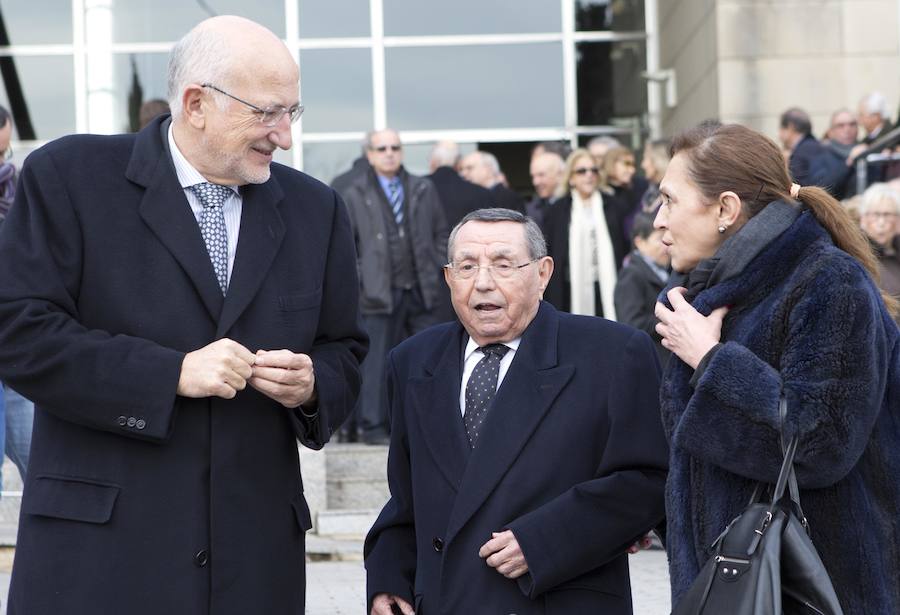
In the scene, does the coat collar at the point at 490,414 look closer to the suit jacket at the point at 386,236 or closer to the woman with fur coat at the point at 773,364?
the woman with fur coat at the point at 773,364

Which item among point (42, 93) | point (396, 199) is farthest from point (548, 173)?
point (42, 93)

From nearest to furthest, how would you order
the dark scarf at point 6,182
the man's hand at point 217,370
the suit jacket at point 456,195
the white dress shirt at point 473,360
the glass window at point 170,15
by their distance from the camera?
the man's hand at point 217,370
the white dress shirt at point 473,360
the dark scarf at point 6,182
the suit jacket at point 456,195
the glass window at point 170,15

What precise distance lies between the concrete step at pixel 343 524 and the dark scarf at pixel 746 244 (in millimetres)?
5212

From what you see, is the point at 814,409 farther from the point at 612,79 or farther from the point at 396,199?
the point at 612,79

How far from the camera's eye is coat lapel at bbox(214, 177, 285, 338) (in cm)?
369

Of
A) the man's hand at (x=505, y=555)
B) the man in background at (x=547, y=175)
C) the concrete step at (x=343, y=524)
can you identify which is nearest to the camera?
the man's hand at (x=505, y=555)

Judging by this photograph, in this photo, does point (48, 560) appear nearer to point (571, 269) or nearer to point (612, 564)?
point (612, 564)

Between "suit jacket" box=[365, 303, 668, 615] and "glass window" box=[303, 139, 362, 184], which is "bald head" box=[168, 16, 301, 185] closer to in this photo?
"suit jacket" box=[365, 303, 668, 615]

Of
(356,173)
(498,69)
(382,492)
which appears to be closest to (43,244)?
(382,492)

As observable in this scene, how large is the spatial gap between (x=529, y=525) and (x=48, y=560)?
1280mm

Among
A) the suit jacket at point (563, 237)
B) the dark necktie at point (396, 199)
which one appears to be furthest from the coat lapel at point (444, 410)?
the suit jacket at point (563, 237)

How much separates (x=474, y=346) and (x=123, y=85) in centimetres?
1353

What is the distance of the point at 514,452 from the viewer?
13.4 ft

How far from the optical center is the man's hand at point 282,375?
11.6 ft
